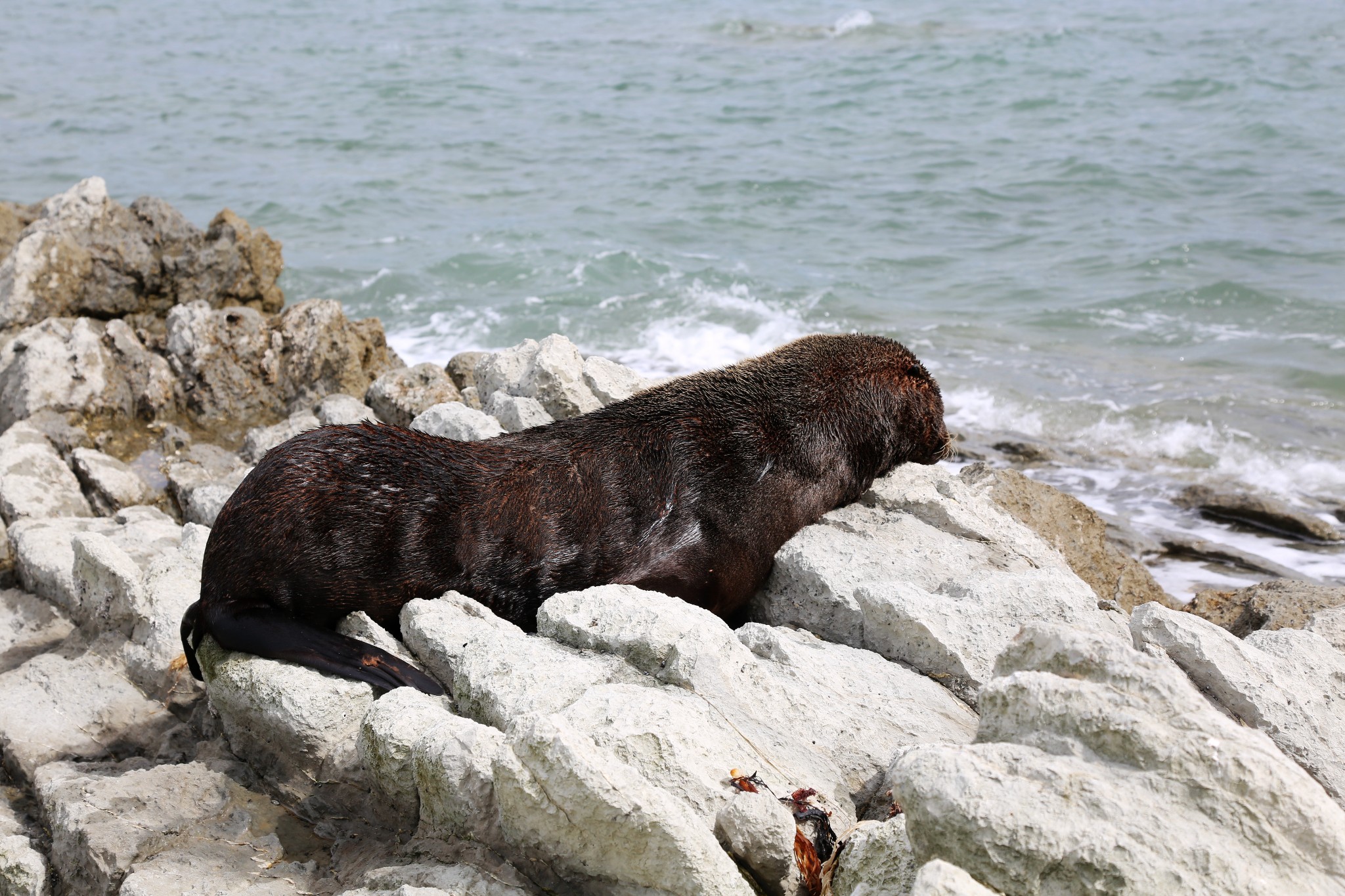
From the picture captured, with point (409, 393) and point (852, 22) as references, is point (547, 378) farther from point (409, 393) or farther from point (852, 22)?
point (852, 22)

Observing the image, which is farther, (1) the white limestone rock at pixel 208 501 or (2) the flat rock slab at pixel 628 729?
(1) the white limestone rock at pixel 208 501

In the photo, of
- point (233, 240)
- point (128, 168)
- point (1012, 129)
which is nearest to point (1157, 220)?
point (1012, 129)

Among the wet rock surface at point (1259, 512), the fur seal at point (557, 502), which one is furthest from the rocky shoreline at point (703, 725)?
the wet rock surface at point (1259, 512)

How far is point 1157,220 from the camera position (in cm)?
1714

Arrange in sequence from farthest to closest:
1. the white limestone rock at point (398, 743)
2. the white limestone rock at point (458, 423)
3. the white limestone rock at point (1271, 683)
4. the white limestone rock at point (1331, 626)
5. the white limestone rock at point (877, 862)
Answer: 1. the white limestone rock at point (458, 423)
2. the white limestone rock at point (1331, 626)
3. the white limestone rock at point (1271, 683)
4. the white limestone rock at point (398, 743)
5. the white limestone rock at point (877, 862)

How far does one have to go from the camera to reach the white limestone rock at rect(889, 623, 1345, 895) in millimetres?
2754

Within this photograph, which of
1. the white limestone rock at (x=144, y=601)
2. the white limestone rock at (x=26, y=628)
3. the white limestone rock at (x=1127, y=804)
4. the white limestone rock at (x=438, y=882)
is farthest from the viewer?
the white limestone rock at (x=26, y=628)

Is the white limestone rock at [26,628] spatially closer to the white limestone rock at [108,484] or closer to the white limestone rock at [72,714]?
the white limestone rock at [72,714]

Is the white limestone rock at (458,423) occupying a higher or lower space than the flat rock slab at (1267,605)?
higher

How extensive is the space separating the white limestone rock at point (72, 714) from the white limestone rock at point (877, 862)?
295 centimetres

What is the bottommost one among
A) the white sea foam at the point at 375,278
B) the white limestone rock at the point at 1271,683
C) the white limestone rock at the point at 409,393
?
the white sea foam at the point at 375,278

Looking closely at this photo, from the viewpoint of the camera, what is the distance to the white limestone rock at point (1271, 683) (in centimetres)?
392

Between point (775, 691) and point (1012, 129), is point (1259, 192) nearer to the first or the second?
point (1012, 129)

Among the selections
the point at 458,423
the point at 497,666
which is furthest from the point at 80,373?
the point at 497,666
